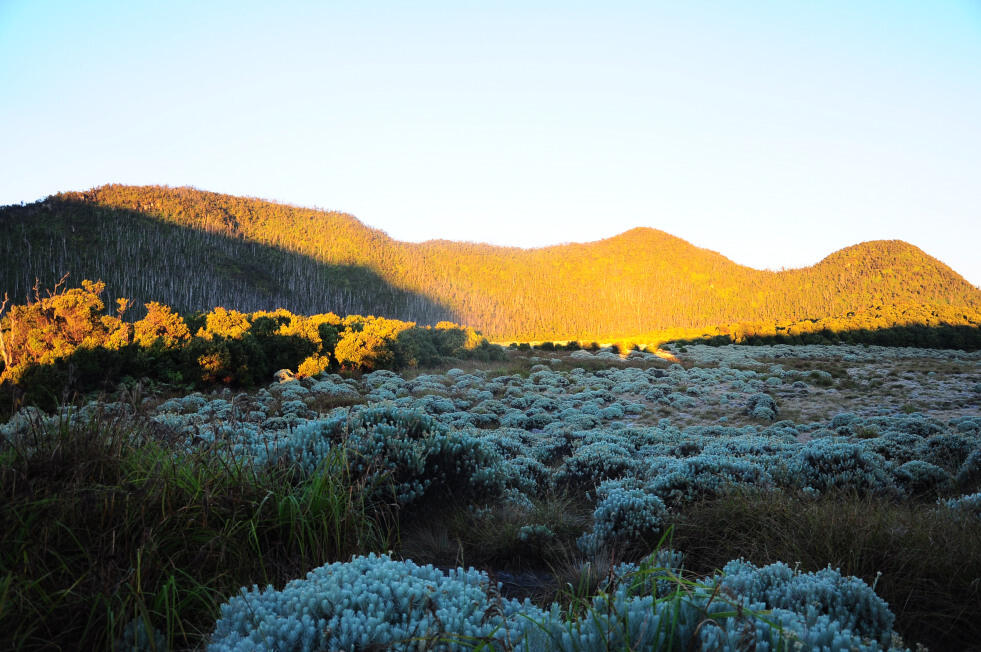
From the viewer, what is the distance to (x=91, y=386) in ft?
56.0

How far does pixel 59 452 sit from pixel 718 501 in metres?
4.74

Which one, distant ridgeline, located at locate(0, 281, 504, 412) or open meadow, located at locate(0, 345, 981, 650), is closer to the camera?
open meadow, located at locate(0, 345, 981, 650)

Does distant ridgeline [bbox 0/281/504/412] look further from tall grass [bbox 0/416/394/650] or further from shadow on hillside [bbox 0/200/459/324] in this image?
shadow on hillside [bbox 0/200/459/324]

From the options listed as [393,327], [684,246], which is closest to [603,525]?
[393,327]

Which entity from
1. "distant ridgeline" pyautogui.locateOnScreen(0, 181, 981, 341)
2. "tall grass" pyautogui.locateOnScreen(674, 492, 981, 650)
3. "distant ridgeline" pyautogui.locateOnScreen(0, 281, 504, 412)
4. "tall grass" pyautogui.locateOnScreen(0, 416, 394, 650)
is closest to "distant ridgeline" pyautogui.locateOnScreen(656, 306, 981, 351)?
"distant ridgeline" pyautogui.locateOnScreen(0, 181, 981, 341)

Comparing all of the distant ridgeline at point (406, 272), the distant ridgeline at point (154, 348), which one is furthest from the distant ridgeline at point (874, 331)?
the distant ridgeline at point (154, 348)

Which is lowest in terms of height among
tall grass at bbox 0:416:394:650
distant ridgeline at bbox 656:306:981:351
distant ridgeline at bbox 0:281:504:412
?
distant ridgeline at bbox 0:281:504:412

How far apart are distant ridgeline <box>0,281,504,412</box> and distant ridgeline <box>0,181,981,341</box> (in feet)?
167

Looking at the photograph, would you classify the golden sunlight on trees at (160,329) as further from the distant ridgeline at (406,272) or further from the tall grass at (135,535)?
the distant ridgeline at (406,272)

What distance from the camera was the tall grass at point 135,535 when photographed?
7.61 feet

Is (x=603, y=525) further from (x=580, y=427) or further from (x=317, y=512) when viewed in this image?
(x=580, y=427)

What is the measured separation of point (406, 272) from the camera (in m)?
97.4

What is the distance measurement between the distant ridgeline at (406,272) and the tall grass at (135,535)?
225 ft

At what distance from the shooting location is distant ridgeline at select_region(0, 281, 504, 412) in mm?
16391
